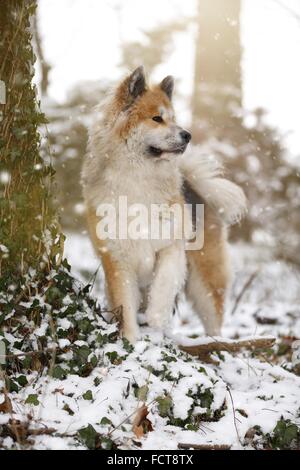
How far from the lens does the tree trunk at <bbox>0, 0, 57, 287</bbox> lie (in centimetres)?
328

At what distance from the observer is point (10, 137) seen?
10.9ft

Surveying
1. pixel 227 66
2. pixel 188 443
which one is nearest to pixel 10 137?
pixel 188 443

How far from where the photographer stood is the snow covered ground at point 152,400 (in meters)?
2.64

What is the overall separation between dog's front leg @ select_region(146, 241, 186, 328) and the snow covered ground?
45 centimetres

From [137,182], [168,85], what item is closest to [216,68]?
[168,85]

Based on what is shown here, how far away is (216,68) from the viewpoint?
952 cm

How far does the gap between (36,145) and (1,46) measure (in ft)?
2.13

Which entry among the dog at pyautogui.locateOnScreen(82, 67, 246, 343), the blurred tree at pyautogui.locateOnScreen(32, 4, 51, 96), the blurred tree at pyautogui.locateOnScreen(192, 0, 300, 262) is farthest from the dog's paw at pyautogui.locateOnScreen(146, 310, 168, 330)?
the blurred tree at pyautogui.locateOnScreen(32, 4, 51, 96)

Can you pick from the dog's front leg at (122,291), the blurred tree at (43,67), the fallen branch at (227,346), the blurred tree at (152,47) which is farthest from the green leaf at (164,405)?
the blurred tree at (43,67)

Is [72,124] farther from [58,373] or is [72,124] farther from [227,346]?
[58,373]

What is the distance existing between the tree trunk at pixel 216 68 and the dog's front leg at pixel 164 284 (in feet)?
16.0

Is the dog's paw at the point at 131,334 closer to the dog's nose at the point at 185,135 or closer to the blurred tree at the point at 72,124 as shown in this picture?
the dog's nose at the point at 185,135
